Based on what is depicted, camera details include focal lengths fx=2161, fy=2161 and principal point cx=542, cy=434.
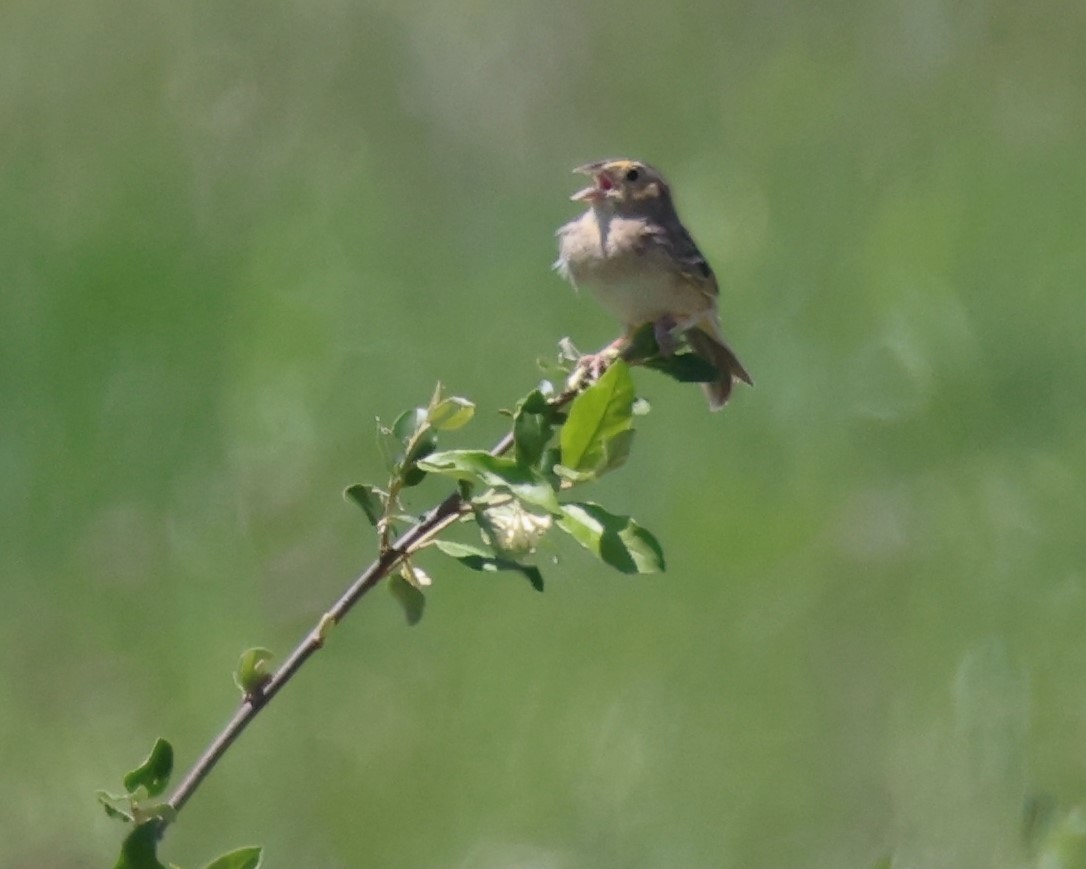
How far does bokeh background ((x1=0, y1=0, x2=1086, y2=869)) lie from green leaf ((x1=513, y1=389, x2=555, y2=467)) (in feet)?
4.62

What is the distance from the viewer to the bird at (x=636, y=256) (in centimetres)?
381

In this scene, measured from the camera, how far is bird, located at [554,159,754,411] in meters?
3.81

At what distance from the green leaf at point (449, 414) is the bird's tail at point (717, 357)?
1.17 m

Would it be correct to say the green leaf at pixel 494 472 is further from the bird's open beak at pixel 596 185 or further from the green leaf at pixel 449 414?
the bird's open beak at pixel 596 185

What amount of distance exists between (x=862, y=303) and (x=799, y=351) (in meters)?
0.41

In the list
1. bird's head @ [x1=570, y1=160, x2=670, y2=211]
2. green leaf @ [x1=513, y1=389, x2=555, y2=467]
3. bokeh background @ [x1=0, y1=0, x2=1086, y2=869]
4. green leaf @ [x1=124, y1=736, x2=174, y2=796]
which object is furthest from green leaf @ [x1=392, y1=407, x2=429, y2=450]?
bird's head @ [x1=570, y1=160, x2=670, y2=211]

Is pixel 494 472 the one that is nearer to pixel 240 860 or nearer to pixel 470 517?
pixel 470 517

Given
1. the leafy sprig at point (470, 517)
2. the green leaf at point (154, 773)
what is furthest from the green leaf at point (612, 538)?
the green leaf at point (154, 773)

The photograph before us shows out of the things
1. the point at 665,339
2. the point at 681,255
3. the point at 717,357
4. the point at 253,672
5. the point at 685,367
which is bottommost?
the point at 253,672

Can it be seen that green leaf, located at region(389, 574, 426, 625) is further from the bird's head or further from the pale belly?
the bird's head

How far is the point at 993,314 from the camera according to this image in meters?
6.43

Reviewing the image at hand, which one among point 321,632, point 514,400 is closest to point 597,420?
point 321,632

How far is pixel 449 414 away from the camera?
6.45ft

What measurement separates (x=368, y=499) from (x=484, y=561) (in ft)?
0.39
